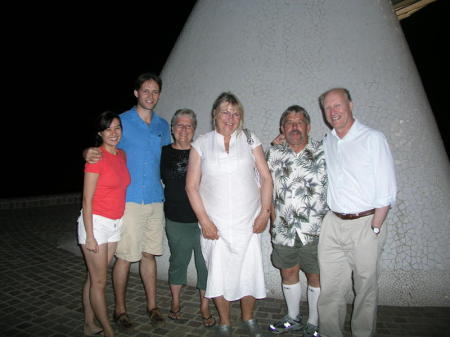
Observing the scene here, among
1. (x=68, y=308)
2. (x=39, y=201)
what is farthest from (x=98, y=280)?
(x=39, y=201)

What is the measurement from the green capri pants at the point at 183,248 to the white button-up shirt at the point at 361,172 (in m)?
1.32

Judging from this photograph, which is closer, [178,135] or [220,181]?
[220,181]

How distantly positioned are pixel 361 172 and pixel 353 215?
35cm

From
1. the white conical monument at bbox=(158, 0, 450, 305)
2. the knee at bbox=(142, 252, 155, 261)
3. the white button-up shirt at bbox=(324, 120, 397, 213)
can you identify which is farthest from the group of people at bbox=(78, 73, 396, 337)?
the white conical monument at bbox=(158, 0, 450, 305)

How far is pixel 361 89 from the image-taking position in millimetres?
3104

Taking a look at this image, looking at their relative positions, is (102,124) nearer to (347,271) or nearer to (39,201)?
(347,271)

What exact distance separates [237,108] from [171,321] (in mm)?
2186

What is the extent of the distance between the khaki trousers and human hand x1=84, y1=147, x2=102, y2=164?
2011 mm

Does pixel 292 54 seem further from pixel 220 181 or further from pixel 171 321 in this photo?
pixel 171 321

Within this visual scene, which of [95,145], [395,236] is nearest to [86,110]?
[95,145]

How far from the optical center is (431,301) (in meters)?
2.98

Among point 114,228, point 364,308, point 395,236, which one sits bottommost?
point 364,308

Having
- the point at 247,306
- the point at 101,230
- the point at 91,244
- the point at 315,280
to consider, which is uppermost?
the point at 101,230

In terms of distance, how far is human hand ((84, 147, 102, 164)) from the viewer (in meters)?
2.39
